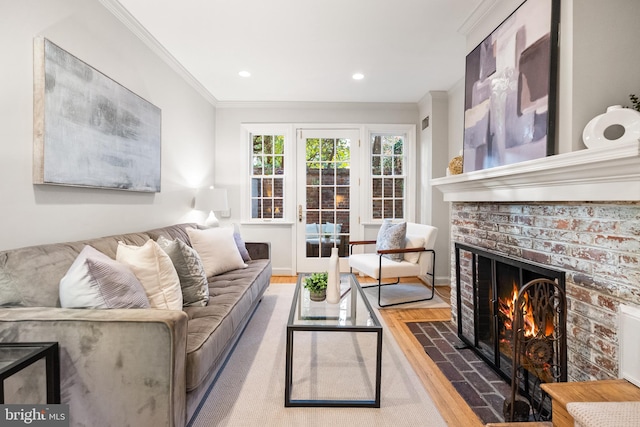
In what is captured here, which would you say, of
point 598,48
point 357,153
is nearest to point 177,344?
point 598,48

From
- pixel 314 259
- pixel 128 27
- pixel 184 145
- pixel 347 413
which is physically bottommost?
pixel 347 413

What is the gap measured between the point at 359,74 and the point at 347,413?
10.8 feet

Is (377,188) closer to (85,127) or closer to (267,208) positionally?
(267,208)

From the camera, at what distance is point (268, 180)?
4801 mm

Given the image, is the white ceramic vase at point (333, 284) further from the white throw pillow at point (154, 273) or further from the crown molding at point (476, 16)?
the crown molding at point (476, 16)

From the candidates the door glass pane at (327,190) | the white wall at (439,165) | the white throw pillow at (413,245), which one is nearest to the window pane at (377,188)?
the door glass pane at (327,190)

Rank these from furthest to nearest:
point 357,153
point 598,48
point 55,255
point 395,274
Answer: point 357,153 < point 395,274 < point 55,255 < point 598,48

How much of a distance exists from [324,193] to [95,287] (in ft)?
11.8

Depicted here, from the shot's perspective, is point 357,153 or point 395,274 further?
point 357,153

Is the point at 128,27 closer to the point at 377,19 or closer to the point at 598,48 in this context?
the point at 377,19

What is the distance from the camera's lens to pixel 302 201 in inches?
188

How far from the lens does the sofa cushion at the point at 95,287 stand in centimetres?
140

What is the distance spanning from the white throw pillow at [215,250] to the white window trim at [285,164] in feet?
5.08

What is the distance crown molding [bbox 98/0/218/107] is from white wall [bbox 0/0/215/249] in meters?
0.05
